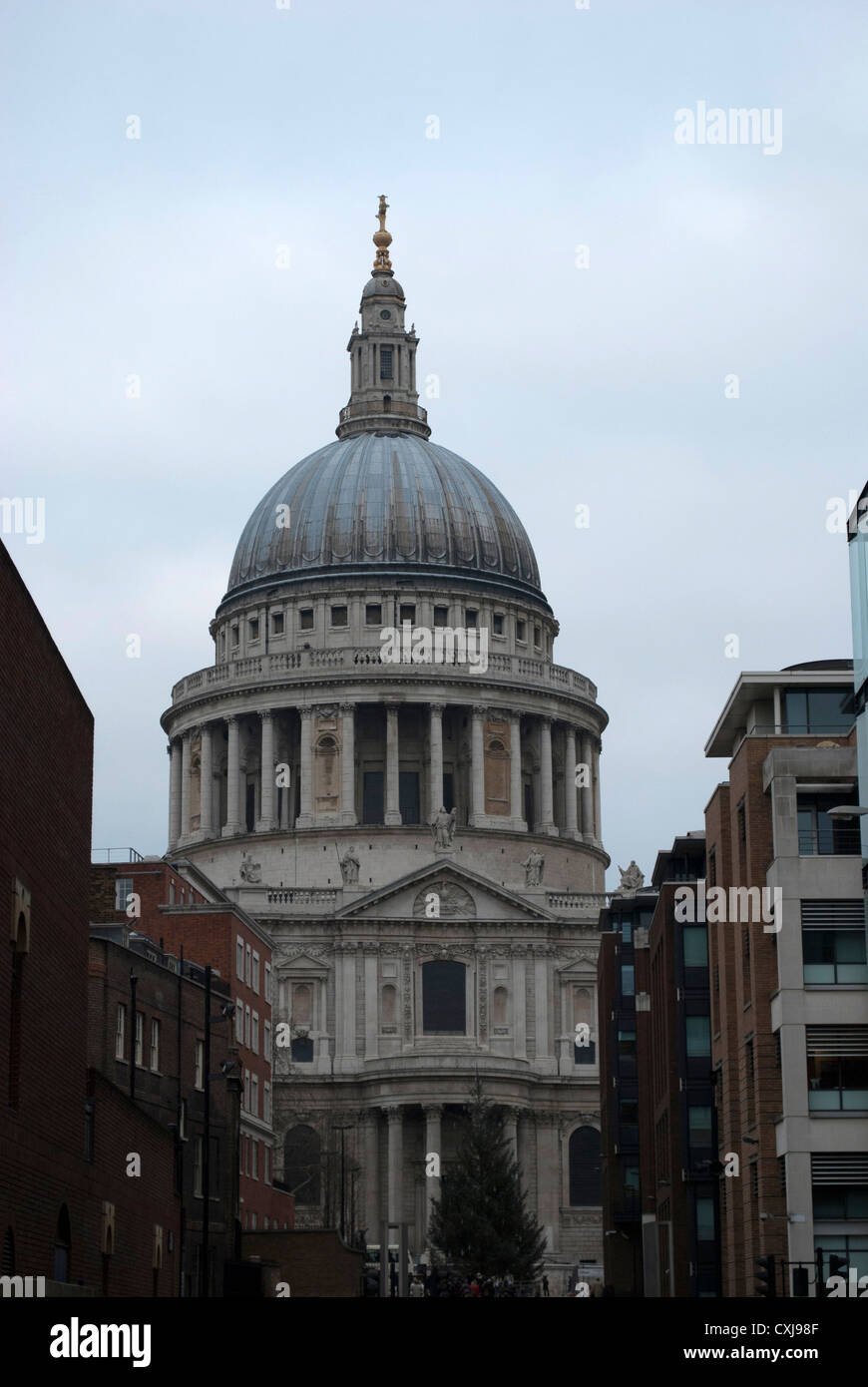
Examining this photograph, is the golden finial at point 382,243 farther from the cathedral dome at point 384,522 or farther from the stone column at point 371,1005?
the stone column at point 371,1005

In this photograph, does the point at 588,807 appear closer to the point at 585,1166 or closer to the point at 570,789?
the point at 570,789

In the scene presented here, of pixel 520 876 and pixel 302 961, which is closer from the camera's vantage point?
pixel 302 961

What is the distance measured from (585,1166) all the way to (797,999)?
73.2 meters

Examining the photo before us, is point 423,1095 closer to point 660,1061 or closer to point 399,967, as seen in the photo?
point 399,967

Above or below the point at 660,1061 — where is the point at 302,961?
above

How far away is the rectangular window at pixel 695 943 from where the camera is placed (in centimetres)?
7319

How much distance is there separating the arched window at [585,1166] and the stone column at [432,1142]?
721 cm

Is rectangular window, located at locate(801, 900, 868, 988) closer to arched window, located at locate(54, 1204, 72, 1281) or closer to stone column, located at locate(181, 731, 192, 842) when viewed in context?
arched window, located at locate(54, 1204, 72, 1281)

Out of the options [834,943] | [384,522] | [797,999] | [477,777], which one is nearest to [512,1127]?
[477,777]

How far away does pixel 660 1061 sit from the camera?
79312mm

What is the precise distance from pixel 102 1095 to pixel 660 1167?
121 ft

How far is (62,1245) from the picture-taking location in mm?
42250
